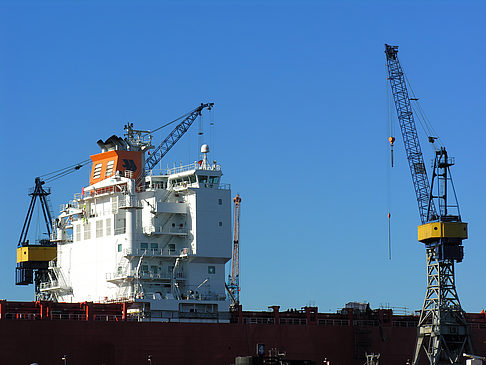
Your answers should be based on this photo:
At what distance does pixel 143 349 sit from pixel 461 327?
2476 cm

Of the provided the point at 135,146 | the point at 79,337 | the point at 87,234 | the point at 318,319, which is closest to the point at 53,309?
the point at 79,337

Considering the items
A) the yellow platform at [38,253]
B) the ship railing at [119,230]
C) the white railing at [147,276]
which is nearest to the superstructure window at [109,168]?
the ship railing at [119,230]

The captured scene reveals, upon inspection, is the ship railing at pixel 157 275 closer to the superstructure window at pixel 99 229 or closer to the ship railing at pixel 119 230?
the ship railing at pixel 119 230

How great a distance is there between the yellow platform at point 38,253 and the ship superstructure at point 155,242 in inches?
403

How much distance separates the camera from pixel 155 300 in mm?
65375

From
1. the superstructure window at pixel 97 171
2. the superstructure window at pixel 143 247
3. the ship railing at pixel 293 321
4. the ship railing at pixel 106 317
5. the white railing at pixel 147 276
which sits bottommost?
the ship railing at pixel 293 321

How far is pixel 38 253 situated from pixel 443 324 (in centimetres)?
3618

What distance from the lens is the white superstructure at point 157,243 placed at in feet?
219

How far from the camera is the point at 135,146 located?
2906 inches

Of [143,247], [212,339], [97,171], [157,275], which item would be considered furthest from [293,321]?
[97,171]

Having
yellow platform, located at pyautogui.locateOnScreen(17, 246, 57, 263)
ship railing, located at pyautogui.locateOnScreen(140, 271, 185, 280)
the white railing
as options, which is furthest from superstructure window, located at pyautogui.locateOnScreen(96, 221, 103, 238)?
yellow platform, located at pyautogui.locateOnScreen(17, 246, 57, 263)

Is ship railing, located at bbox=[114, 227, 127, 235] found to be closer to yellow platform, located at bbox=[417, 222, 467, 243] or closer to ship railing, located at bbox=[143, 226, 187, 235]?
ship railing, located at bbox=[143, 226, 187, 235]

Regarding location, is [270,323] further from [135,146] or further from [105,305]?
[135,146]

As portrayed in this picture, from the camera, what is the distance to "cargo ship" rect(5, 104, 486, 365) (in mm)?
62656
